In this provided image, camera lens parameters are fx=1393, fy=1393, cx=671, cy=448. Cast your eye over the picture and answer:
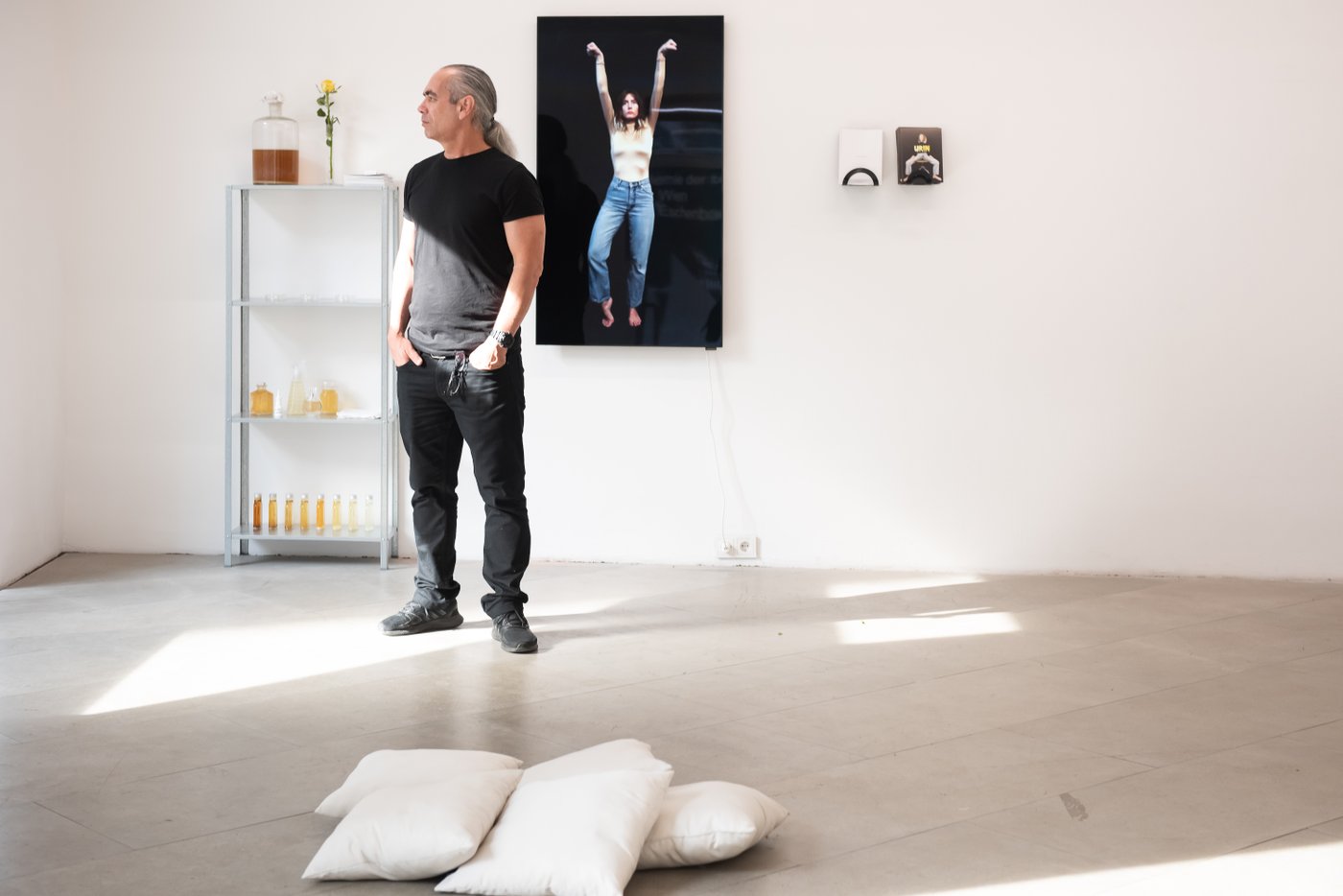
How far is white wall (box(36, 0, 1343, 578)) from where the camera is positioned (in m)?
5.19

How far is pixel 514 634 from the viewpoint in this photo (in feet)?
13.2

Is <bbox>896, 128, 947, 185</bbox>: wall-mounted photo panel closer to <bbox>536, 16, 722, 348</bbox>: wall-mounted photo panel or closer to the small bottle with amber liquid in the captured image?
<bbox>536, 16, 722, 348</bbox>: wall-mounted photo panel

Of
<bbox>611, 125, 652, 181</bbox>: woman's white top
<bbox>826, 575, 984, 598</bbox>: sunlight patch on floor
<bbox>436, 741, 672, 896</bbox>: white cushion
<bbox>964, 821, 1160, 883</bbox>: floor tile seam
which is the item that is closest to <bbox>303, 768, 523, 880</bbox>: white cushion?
<bbox>436, 741, 672, 896</bbox>: white cushion

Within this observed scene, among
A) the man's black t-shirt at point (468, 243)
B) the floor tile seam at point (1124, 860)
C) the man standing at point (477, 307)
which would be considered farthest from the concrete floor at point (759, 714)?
the man's black t-shirt at point (468, 243)

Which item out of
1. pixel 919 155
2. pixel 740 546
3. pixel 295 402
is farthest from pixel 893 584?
pixel 295 402

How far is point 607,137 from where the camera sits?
17.1 ft

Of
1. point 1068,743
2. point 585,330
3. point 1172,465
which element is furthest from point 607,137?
point 1068,743

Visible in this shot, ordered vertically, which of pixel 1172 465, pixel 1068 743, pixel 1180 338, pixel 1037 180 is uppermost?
pixel 1037 180

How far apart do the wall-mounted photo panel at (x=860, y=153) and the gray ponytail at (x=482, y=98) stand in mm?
1535

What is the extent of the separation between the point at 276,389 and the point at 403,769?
10.0ft

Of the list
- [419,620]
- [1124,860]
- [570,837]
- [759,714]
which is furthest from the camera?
[419,620]

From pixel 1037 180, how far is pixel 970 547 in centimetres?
141

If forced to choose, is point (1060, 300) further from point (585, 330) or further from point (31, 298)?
point (31, 298)

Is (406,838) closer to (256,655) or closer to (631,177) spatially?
(256,655)
